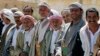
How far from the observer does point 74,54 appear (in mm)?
6273

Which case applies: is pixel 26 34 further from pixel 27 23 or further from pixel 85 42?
pixel 85 42

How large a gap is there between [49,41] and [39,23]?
1.75 ft

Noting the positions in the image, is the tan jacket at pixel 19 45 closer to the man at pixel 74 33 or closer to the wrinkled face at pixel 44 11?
the wrinkled face at pixel 44 11

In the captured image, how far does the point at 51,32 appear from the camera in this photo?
7.23 m

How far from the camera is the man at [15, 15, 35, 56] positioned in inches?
303

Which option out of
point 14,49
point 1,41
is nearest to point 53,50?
point 14,49

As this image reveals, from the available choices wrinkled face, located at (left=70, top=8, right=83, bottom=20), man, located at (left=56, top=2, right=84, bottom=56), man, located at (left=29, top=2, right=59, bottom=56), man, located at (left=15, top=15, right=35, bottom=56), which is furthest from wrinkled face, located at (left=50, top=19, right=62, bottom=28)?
man, located at (left=15, top=15, right=35, bottom=56)

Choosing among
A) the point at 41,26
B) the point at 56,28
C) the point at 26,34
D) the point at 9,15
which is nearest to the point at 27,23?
the point at 26,34

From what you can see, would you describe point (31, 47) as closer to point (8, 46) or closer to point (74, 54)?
point (8, 46)

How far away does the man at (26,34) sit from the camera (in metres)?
7.70

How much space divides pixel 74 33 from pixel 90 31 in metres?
0.50

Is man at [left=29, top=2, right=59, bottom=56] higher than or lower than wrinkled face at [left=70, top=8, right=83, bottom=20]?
lower

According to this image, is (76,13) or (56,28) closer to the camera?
(76,13)

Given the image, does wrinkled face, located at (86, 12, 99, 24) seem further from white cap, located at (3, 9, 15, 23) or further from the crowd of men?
white cap, located at (3, 9, 15, 23)
